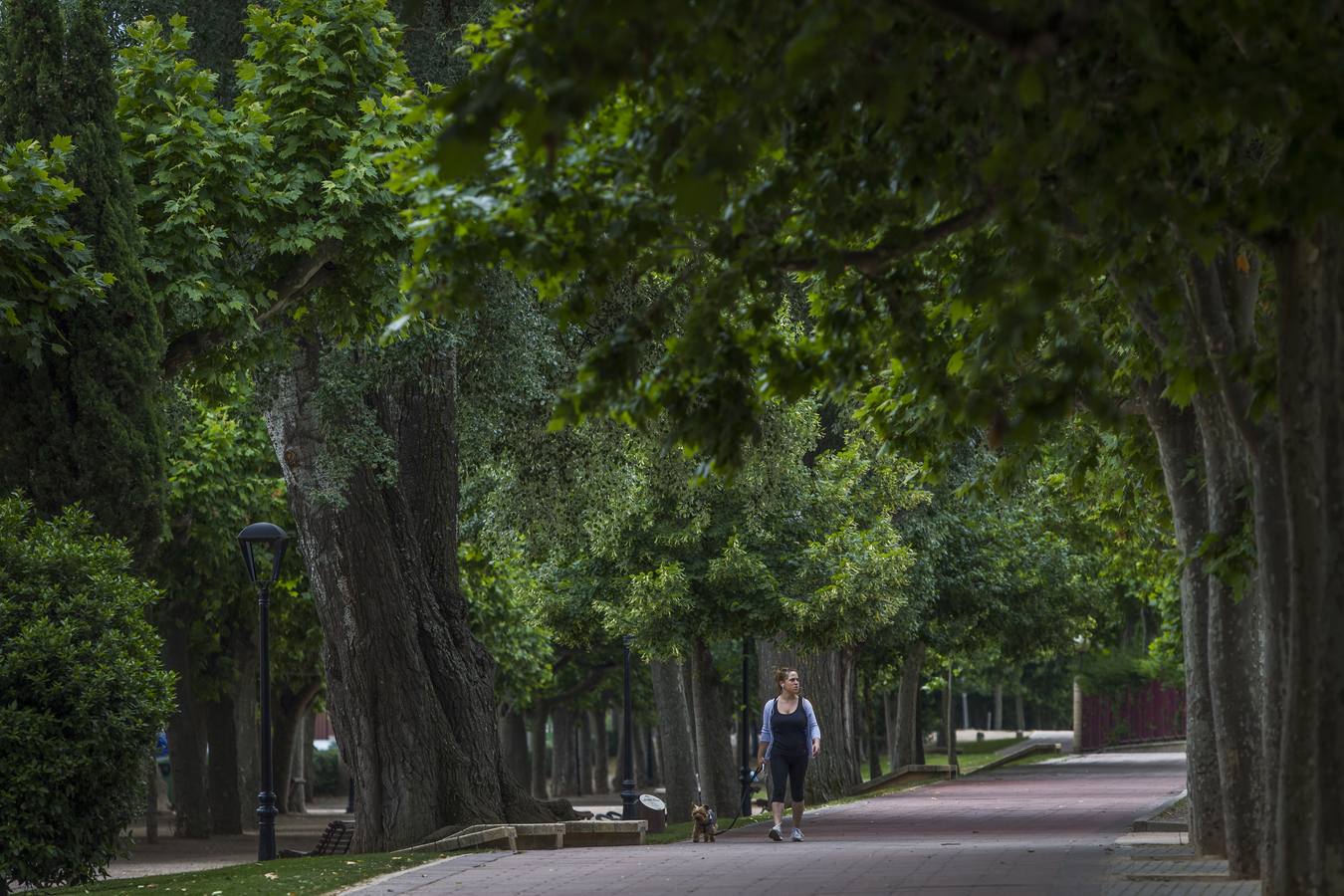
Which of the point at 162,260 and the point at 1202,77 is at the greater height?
the point at 162,260

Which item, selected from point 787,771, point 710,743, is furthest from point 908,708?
point 787,771

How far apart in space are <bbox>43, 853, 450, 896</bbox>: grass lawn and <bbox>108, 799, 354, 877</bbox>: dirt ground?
4.43 meters

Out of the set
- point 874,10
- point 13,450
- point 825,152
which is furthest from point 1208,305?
point 13,450

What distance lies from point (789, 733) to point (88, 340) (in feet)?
26.3

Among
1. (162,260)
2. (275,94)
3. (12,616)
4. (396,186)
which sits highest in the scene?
(275,94)

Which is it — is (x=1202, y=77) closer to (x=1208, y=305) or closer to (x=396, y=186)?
(x=1208, y=305)

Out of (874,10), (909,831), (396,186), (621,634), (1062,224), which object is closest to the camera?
(874,10)

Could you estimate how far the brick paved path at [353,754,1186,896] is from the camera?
12.3 metres

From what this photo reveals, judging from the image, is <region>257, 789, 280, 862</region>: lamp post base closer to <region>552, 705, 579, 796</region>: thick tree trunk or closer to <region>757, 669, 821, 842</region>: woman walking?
<region>757, 669, 821, 842</region>: woman walking

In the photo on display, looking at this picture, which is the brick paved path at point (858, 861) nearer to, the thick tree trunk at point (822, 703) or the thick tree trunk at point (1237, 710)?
the thick tree trunk at point (1237, 710)

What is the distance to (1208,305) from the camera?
367 inches

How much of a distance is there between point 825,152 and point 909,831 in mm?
13157

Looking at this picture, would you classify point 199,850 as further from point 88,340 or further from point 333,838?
point 88,340

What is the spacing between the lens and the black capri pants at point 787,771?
1816 cm
